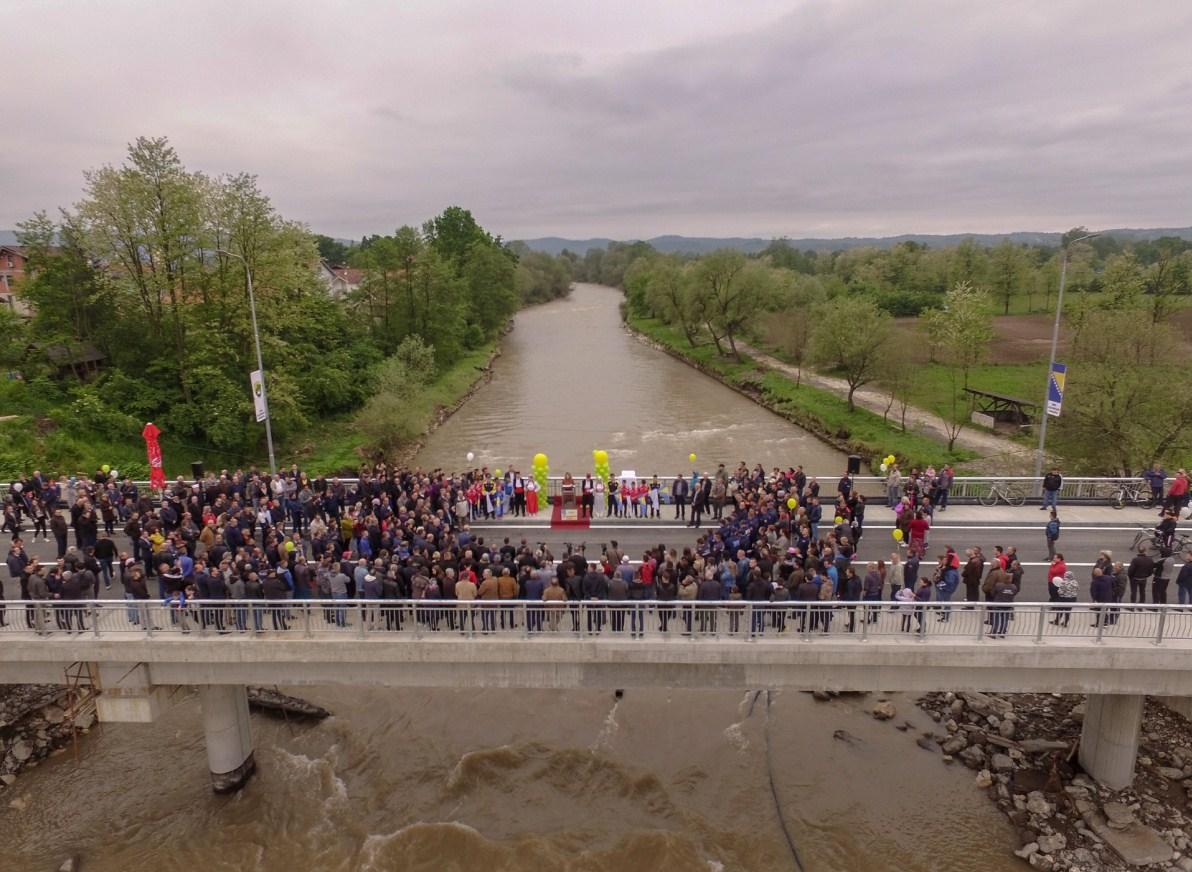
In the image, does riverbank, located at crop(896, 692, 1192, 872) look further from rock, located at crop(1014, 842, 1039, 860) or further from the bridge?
the bridge

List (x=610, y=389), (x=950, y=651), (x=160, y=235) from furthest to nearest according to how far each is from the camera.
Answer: (x=610, y=389) < (x=160, y=235) < (x=950, y=651)

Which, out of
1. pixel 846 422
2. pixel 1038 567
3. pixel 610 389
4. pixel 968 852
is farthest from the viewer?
pixel 610 389

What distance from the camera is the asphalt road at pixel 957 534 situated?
57.2 feet

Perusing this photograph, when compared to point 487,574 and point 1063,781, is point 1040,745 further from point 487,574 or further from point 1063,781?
point 487,574

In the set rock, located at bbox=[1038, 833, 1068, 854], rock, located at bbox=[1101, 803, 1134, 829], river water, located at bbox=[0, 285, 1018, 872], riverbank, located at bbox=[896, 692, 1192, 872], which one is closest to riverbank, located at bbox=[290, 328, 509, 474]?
river water, located at bbox=[0, 285, 1018, 872]

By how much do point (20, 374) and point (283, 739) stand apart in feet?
91.4

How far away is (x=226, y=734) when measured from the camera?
48.2ft

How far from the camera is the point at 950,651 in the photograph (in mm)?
12203

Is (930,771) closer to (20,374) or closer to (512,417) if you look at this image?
(512,417)

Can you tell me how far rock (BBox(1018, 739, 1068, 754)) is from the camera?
15523mm

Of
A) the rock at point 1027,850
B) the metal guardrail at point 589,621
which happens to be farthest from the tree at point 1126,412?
the rock at point 1027,850

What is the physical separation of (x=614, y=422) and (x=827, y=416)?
1281cm

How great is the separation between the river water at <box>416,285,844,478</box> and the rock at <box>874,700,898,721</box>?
483 inches

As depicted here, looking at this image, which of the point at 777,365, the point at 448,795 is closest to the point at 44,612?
the point at 448,795
